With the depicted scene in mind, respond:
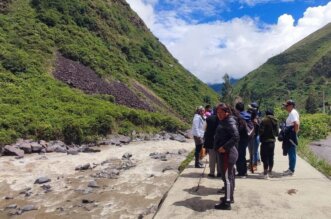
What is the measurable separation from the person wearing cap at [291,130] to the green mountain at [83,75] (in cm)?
1637

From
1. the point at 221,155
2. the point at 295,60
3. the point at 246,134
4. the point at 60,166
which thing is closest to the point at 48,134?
the point at 60,166

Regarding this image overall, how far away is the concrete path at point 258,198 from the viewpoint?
828cm

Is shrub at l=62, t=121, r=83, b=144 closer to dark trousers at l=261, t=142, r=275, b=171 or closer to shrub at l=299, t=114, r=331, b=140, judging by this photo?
shrub at l=299, t=114, r=331, b=140

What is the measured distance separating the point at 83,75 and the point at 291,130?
3385 cm

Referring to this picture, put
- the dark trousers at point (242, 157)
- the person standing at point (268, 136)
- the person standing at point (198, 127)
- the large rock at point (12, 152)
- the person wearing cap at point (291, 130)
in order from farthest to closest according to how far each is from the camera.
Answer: the large rock at point (12, 152) → the person standing at point (198, 127) → the person wearing cap at point (291, 130) → the person standing at point (268, 136) → the dark trousers at point (242, 157)

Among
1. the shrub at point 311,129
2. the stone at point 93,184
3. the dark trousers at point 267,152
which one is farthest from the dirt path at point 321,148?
the stone at point 93,184

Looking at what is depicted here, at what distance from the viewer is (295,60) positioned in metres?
166

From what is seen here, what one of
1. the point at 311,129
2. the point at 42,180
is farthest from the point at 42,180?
the point at 311,129

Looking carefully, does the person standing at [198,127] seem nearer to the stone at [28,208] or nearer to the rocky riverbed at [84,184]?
the rocky riverbed at [84,184]

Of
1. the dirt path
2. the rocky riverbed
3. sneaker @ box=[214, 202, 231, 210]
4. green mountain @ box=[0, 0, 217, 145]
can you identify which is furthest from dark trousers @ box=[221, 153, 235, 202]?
green mountain @ box=[0, 0, 217, 145]

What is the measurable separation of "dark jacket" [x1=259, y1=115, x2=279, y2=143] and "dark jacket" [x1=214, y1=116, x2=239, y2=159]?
117 inches

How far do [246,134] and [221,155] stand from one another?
2.66 metres

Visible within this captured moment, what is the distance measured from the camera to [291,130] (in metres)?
11.7

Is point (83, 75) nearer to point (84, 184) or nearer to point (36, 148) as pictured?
point (36, 148)
